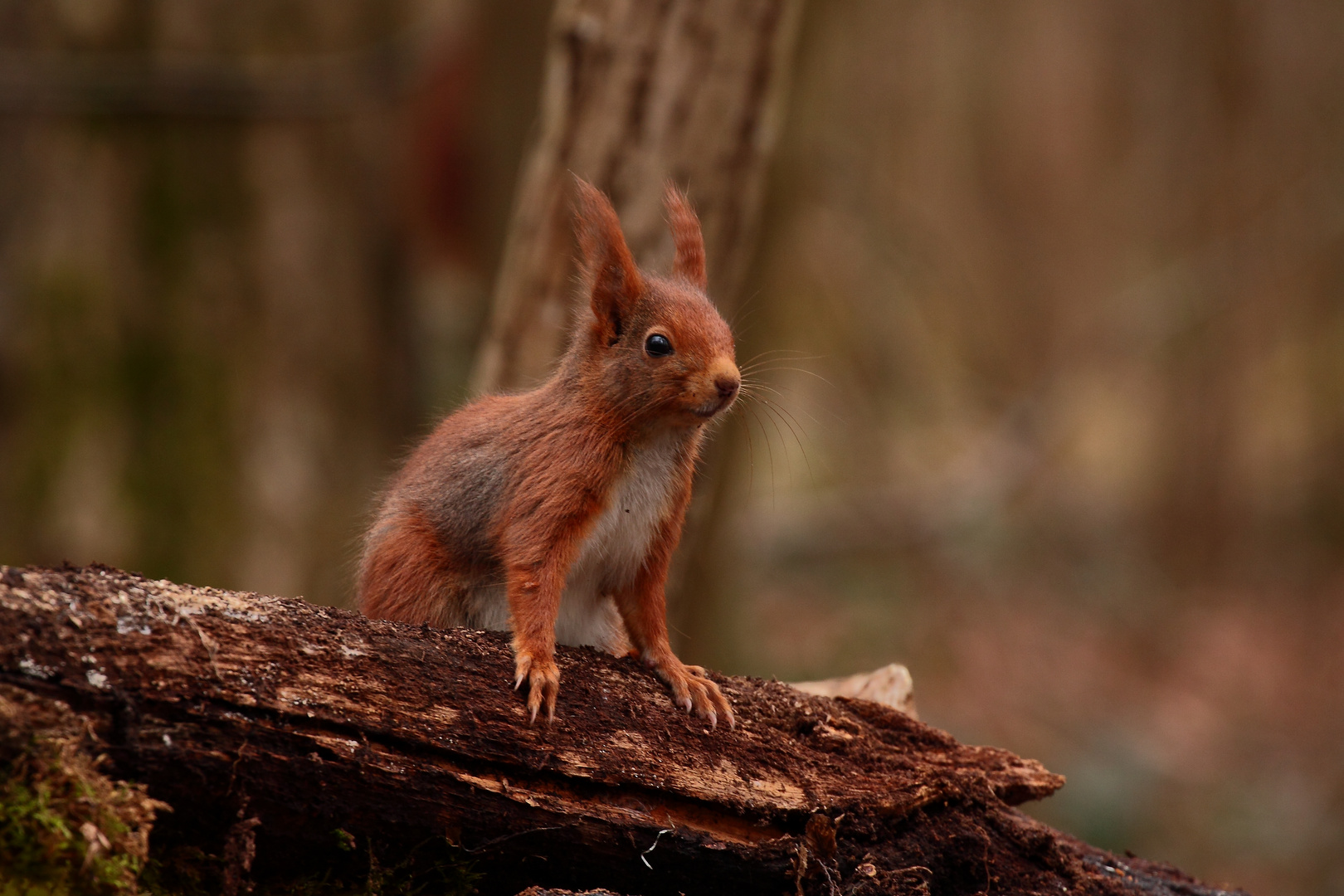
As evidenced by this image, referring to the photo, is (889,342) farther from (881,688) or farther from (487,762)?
(487,762)

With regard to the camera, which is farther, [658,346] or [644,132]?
[644,132]

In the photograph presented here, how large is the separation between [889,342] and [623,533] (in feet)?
24.8

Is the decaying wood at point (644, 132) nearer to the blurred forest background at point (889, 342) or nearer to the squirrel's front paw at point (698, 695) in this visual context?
the blurred forest background at point (889, 342)

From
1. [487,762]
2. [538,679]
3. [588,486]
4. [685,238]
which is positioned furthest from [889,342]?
[487,762]

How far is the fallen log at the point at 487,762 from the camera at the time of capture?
7.82ft

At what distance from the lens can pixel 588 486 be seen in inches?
134

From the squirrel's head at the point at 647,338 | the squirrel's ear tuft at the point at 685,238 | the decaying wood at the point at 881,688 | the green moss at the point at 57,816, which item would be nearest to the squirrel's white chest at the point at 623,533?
the squirrel's head at the point at 647,338

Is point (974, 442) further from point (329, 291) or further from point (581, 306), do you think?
point (581, 306)

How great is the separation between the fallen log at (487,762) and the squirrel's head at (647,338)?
0.73 m

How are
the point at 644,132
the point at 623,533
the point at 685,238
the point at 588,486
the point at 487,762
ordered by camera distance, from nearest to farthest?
the point at 487,762, the point at 588,486, the point at 623,533, the point at 685,238, the point at 644,132

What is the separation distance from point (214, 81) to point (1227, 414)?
9775 mm

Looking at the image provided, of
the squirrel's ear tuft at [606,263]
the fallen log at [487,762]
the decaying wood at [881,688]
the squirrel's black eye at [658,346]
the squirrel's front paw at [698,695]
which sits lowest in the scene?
the fallen log at [487,762]

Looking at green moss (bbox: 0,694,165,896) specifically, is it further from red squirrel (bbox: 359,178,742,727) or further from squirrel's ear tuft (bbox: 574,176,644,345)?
squirrel's ear tuft (bbox: 574,176,644,345)

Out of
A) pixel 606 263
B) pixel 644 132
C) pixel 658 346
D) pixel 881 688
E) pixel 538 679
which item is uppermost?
pixel 644 132
